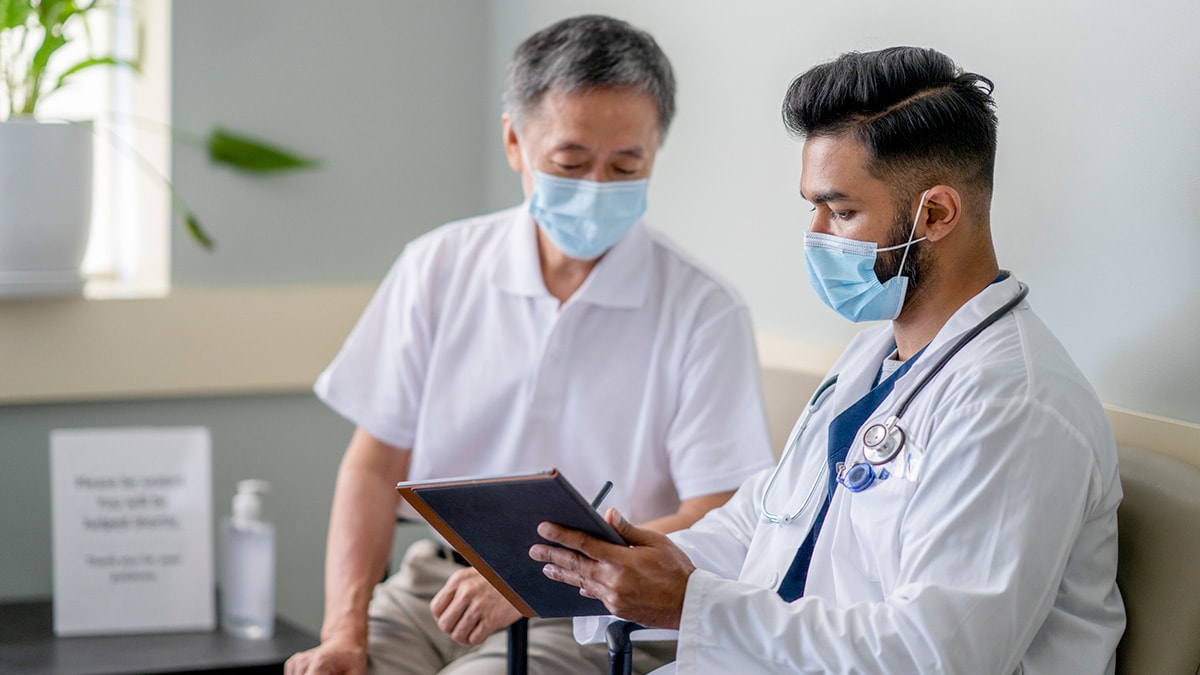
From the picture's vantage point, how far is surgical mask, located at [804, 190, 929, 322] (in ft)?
4.52

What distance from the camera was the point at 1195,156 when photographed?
56.3 inches

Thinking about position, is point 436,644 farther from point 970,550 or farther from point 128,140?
point 128,140

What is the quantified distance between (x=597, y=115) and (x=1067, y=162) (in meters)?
0.67

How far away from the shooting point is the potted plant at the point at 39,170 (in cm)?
234

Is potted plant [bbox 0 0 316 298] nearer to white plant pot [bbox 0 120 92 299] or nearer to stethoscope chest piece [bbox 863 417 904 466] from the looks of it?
white plant pot [bbox 0 120 92 299]

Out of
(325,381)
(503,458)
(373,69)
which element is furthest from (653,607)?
(373,69)

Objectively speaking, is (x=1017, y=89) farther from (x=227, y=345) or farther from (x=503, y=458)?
(x=227, y=345)

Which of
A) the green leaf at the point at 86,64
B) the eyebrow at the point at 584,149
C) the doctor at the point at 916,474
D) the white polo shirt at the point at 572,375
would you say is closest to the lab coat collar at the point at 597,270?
the white polo shirt at the point at 572,375

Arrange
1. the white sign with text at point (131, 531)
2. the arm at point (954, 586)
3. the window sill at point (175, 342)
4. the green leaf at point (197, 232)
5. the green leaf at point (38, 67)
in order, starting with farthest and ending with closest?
1. the green leaf at point (197, 232)
2. the window sill at point (175, 342)
3. the green leaf at point (38, 67)
4. the white sign with text at point (131, 531)
5. the arm at point (954, 586)

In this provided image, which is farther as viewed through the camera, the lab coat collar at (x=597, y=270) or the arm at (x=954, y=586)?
the lab coat collar at (x=597, y=270)

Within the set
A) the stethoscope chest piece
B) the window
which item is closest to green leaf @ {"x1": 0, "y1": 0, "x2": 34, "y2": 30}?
the window

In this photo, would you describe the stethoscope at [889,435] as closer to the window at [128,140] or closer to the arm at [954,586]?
the arm at [954,586]

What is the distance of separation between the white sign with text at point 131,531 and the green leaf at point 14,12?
770 mm

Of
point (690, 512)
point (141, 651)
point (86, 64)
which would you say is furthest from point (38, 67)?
point (690, 512)
